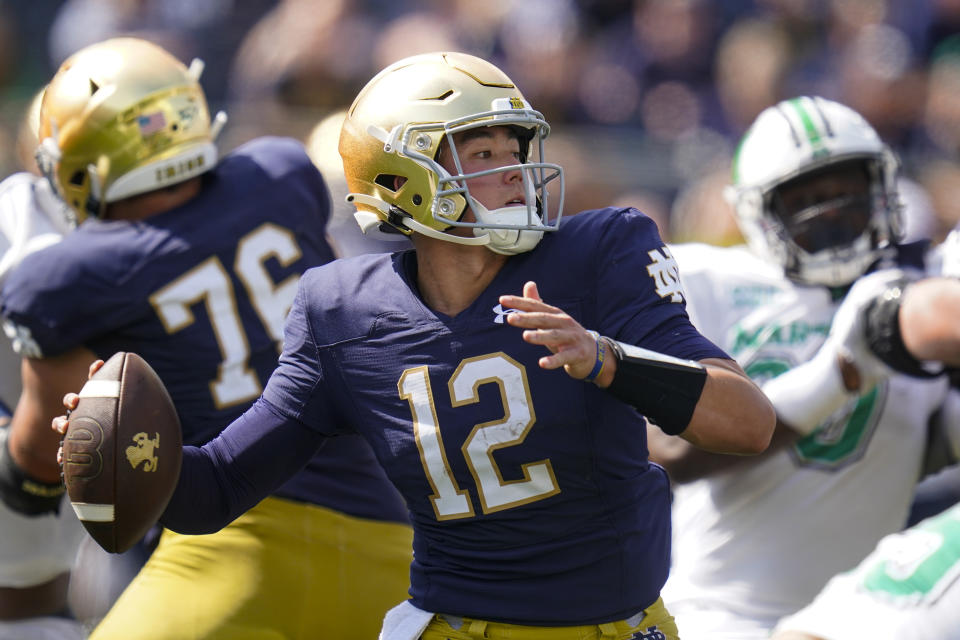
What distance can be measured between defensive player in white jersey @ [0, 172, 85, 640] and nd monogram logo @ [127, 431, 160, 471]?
170cm

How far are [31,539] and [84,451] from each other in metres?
1.90

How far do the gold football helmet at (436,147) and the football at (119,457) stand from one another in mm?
679

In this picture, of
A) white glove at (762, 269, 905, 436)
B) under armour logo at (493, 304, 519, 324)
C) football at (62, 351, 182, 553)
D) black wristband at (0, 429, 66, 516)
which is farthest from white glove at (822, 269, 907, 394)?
black wristband at (0, 429, 66, 516)

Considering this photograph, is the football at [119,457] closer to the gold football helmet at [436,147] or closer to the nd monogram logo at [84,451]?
the nd monogram logo at [84,451]

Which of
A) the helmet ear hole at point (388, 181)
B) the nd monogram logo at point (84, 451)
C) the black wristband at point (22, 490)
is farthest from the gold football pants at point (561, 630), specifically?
the black wristband at point (22, 490)

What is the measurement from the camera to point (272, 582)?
10.4ft

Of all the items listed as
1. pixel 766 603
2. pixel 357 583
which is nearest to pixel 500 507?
pixel 357 583

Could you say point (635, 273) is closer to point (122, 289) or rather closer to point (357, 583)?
point (357, 583)

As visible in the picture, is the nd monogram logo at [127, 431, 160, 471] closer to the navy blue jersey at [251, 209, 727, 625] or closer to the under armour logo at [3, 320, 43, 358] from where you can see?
the navy blue jersey at [251, 209, 727, 625]

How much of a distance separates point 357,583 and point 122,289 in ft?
3.33

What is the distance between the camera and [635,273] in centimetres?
248

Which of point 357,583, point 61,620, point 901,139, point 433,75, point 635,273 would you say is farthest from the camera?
point 901,139

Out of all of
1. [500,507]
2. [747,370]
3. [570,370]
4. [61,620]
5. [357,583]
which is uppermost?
[570,370]

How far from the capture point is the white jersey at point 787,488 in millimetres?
3777
